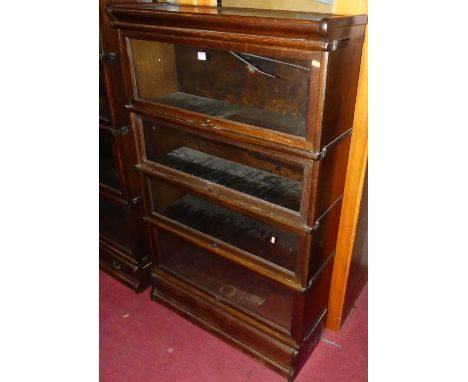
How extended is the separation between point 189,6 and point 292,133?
30.0 inches

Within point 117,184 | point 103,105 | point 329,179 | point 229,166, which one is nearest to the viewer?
point 329,179

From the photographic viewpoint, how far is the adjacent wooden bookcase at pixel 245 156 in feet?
3.75

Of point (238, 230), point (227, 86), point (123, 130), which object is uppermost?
point (227, 86)

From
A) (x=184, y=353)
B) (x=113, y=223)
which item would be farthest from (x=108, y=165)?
(x=184, y=353)

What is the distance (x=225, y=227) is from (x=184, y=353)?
0.63 meters

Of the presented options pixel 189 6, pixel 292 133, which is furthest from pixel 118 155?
pixel 292 133

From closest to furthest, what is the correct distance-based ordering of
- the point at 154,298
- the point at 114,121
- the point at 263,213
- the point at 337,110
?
1. the point at 337,110
2. the point at 263,213
3. the point at 114,121
4. the point at 154,298

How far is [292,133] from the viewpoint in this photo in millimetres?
1253

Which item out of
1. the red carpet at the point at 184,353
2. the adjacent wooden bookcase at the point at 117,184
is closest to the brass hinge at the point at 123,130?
the adjacent wooden bookcase at the point at 117,184

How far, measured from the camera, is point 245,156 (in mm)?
1696

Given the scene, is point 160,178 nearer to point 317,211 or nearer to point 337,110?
point 317,211

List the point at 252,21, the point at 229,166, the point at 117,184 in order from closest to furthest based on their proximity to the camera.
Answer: the point at 252,21, the point at 229,166, the point at 117,184

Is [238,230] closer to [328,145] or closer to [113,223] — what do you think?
[328,145]

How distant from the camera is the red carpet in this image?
1.65 m
